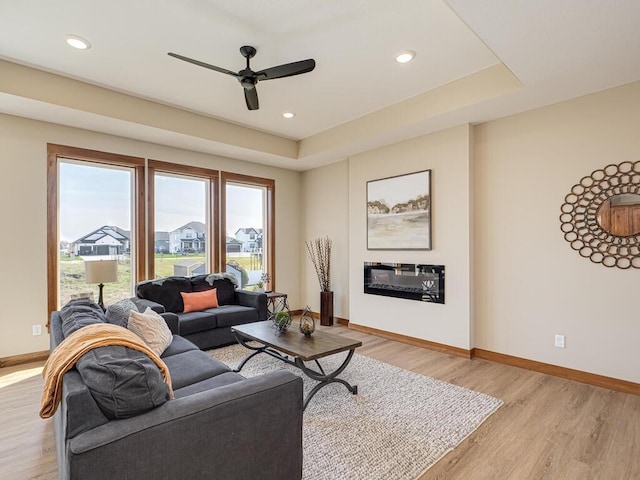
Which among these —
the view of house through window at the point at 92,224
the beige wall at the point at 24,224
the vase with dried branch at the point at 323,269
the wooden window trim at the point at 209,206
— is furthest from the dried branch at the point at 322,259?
the beige wall at the point at 24,224

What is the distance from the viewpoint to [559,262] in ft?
11.2

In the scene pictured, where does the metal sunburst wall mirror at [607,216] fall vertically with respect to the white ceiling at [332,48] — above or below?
below

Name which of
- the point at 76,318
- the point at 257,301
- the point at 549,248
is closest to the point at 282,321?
the point at 257,301

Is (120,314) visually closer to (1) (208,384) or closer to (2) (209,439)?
(1) (208,384)

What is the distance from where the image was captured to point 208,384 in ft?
6.98

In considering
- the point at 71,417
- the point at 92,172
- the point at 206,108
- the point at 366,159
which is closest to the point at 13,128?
the point at 92,172

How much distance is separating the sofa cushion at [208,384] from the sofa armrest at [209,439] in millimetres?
610

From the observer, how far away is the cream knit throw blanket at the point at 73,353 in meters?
1.43

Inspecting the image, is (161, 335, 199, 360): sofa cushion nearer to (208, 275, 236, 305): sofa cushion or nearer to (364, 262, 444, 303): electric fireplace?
(208, 275, 236, 305): sofa cushion

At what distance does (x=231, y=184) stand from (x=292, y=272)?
75.8 inches

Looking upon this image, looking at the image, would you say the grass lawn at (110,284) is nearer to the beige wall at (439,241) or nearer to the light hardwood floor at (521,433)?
the light hardwood floor at (521,433)

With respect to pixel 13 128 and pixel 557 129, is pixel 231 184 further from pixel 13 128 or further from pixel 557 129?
pixel 557 129

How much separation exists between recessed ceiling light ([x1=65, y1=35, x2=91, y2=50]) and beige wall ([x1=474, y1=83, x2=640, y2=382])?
4037mm

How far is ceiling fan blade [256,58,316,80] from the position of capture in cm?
264
